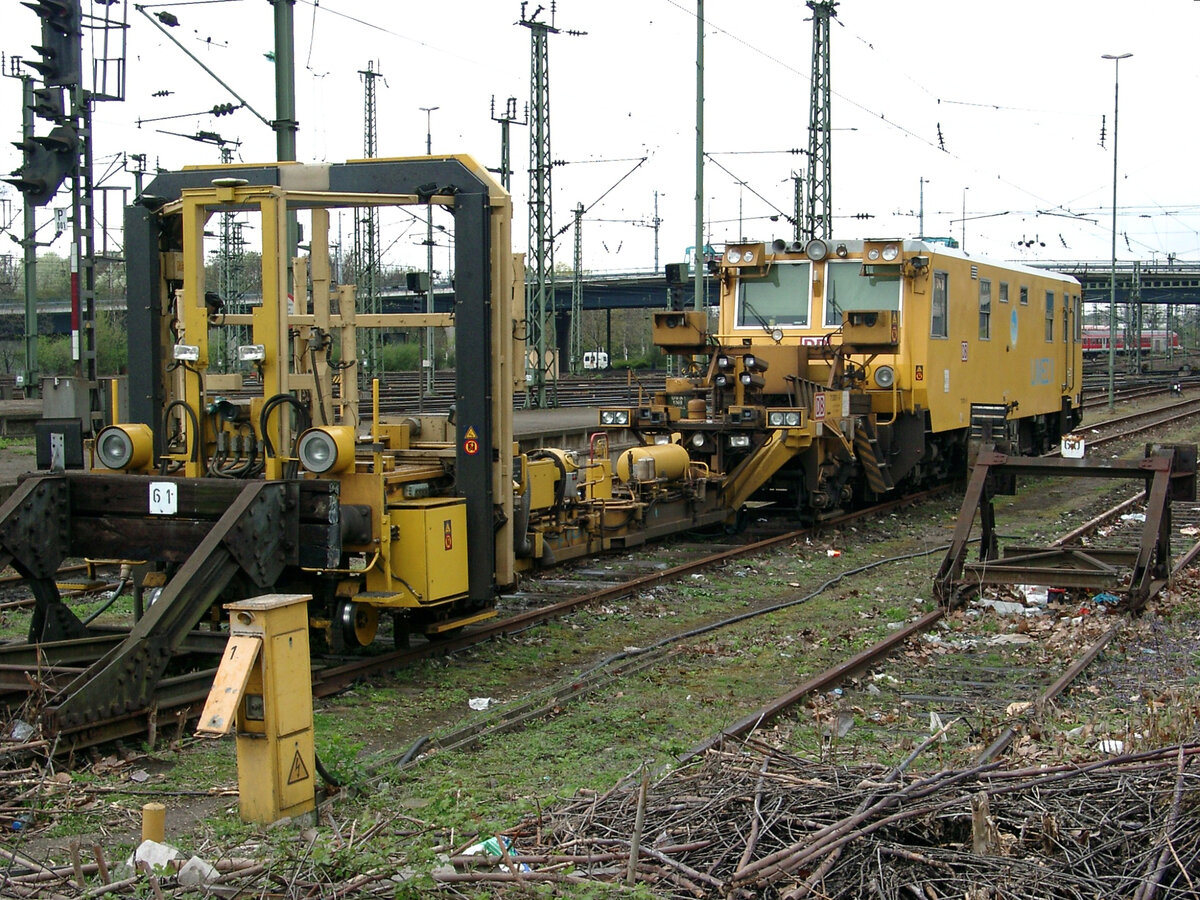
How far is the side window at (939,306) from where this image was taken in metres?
16.2

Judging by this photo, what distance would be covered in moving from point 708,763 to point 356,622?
3340mm

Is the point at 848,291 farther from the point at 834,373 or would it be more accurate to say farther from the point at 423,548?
the point at 423,548

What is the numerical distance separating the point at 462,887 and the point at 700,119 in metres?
17.9

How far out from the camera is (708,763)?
5.22 meters

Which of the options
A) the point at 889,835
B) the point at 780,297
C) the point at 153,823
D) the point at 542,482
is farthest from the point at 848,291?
the point at 153,823

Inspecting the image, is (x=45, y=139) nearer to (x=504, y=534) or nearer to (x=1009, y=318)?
(x=504, y=534)

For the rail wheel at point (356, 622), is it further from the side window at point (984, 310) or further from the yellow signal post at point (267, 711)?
the side window at point (984, 310)

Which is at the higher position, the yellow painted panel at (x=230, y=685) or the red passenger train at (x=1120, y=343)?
the red passenger train at (x=1120, y=343)

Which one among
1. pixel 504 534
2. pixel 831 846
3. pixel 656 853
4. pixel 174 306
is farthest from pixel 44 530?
pixel 831 846

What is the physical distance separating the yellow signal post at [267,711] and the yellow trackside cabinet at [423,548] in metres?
2.42

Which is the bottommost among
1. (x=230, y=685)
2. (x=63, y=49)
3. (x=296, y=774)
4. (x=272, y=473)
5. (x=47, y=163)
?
(x=296, y=774)

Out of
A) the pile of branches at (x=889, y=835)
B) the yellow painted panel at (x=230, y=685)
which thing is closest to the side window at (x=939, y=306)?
the pile of branches at (x=889, y=835)

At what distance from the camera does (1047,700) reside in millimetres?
7098

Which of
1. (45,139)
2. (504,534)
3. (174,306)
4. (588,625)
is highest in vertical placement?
(45,139)
